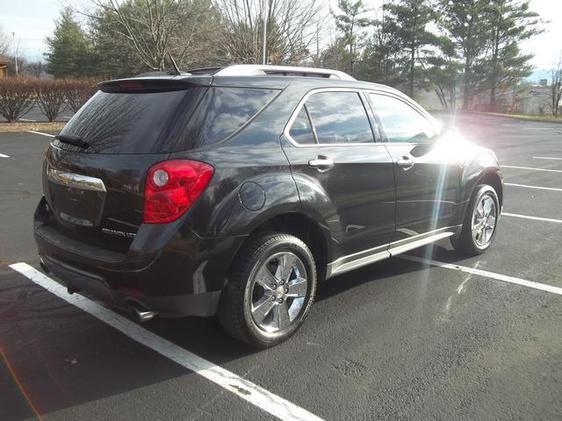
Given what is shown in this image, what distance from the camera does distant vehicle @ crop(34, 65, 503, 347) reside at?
10.0 feet

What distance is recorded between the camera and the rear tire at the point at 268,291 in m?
3.26

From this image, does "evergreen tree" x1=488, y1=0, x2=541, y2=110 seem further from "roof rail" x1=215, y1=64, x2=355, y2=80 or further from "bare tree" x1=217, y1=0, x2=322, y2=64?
"roof rail" x1=215, y1=64, x2=355, y2=80

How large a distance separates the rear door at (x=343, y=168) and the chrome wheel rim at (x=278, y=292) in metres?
0.38

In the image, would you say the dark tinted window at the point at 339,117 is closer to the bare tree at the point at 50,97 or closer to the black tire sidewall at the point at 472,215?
the black tire sidewall at the point at 472,215

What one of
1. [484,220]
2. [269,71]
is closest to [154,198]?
[269,71]

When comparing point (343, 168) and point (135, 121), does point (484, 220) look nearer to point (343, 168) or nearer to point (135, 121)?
point (343, 168)

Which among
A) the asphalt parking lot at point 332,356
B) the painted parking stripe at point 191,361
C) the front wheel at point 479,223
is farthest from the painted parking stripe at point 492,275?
the painted parking stripe at point 191,361

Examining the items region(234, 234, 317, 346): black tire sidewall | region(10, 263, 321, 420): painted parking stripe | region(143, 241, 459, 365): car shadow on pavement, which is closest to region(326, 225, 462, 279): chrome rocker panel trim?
region(234, 234, 317, 346): black tire sidewall

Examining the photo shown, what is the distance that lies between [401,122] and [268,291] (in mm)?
1989

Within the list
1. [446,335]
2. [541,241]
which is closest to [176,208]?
[446,335]

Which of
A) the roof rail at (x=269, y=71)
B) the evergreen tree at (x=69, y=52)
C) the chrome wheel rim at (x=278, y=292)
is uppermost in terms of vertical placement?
the evergreen tree at (x=69, y=52)

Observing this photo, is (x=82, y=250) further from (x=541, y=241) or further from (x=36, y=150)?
(x=36, y=150)

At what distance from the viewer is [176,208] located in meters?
3.01

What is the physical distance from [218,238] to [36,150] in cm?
1162
